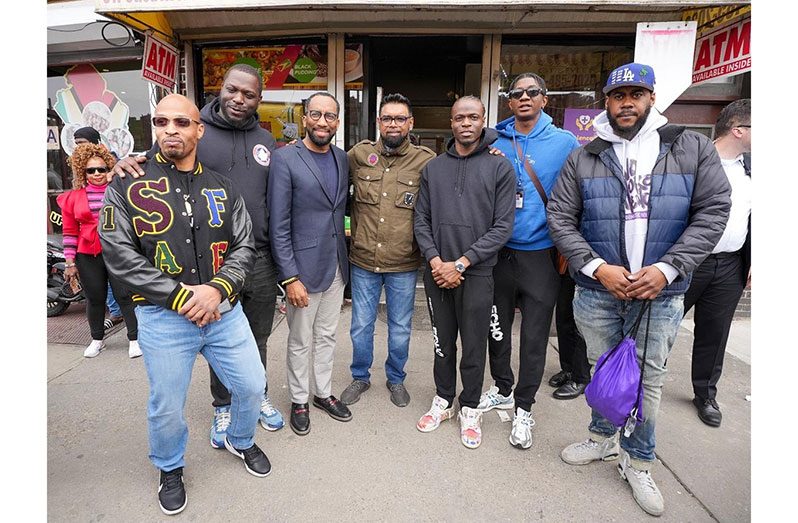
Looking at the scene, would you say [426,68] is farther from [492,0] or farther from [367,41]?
[492,0]

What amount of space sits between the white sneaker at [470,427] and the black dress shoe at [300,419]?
3.51 ft

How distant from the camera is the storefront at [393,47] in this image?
5.82m

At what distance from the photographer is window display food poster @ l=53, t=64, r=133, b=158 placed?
6801 mm

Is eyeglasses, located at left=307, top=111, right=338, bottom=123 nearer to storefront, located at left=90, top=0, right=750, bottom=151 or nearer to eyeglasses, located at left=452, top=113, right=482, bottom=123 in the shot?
eyeglasses, located at left=452, top=113, right=482, bottom=123

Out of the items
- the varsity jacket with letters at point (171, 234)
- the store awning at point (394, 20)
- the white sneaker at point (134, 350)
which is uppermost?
the store awning at point (394, 20)

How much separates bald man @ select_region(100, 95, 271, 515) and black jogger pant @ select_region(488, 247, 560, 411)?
1640 mm

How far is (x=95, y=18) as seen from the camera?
634 centimetres

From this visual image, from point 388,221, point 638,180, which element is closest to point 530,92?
point 638,180

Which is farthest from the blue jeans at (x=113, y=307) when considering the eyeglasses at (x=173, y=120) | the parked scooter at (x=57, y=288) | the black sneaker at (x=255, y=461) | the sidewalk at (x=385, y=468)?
the eyeglasses at (x=173, y=120)

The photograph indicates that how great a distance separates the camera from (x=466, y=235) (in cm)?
286

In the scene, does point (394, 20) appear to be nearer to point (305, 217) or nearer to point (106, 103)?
point (305, 217)

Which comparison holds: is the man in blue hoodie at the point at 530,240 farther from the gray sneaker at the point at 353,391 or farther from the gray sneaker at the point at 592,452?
the gray sneaker at the point at 353,391

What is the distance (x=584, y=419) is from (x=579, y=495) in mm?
855

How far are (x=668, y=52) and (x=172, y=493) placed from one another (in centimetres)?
597
